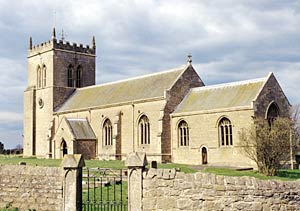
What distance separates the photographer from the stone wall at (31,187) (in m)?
14.8

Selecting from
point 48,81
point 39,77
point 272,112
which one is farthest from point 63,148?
point 272,112

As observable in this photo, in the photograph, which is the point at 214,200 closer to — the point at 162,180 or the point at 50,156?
the point at 162,180

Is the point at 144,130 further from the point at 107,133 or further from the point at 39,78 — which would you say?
the point at 39,78

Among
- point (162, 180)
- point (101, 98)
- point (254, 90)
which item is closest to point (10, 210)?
point (162, 180)

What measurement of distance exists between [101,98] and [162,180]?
40989 millimetres

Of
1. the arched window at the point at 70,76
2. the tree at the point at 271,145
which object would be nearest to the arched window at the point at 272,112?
the tree at the point at 271,145

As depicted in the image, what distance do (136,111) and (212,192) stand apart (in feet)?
114

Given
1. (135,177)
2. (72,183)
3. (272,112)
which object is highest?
(272,112)

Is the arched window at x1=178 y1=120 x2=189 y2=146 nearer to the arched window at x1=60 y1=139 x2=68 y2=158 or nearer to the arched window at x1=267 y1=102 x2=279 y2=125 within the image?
the arched window at x1=267 y1=102 x2=279 y2=125

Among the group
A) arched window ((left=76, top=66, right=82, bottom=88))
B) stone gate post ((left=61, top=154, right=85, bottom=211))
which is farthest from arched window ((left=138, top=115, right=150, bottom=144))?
stone gate post ((left=61, top=154, right=85, bottom=211))

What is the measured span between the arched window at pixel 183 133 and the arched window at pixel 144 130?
13.6ft

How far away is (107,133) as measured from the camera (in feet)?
167

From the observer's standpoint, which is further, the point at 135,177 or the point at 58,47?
the point at 58,47

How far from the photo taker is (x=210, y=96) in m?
41.8
